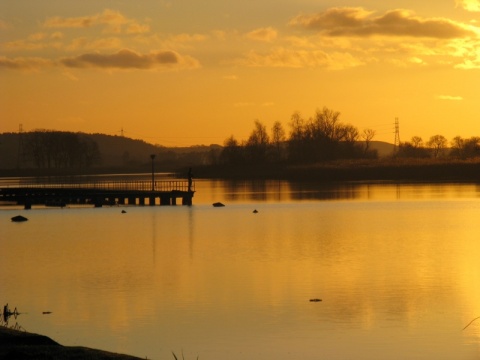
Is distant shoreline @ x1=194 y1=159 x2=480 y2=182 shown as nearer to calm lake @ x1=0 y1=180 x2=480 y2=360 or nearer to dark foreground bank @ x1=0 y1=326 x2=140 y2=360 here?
calm lake @ x1=0 y1=180 x2=480 y2=360

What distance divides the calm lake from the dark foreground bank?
8.57 metres

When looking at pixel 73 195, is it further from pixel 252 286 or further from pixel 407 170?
pixel 407 170

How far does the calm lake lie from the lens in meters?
27.6

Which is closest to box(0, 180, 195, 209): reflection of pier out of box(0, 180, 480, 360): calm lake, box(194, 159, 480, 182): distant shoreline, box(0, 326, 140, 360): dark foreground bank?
box(0, 180, 480, 360): calm lake

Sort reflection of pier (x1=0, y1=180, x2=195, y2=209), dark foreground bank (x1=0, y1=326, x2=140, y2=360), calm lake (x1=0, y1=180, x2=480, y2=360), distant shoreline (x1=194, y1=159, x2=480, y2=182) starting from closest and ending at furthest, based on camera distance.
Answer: dark foreground bank (x1=0, y1=326, x2=140, y2=360) < calm lake (x1=0, y1=180, x2=480, y2=360) < reflection of pier (x1=0, y1=180, x2=195, y2=209) < distant shoreline (x1=194, y1=159, x2=480, y2=182)

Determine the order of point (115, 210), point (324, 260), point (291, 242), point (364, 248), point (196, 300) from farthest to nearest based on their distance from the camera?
point (115, 210)
point (291, 242)
point (364, 248)
point (324, 260)
point (196, 300)

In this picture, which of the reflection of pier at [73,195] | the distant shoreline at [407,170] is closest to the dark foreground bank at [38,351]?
the reflection of pier at [73,195]

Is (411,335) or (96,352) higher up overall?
(96,352)

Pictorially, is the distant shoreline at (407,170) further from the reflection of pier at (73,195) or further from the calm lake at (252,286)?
the calm lake at (252,286)

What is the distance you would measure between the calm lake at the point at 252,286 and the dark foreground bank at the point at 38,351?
28.1 ft

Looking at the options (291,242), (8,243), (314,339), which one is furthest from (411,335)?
(8,243)

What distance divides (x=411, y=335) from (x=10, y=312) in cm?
1420

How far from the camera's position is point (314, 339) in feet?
90.7

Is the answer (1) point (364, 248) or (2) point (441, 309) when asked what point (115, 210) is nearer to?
(1) point (364, 248)
